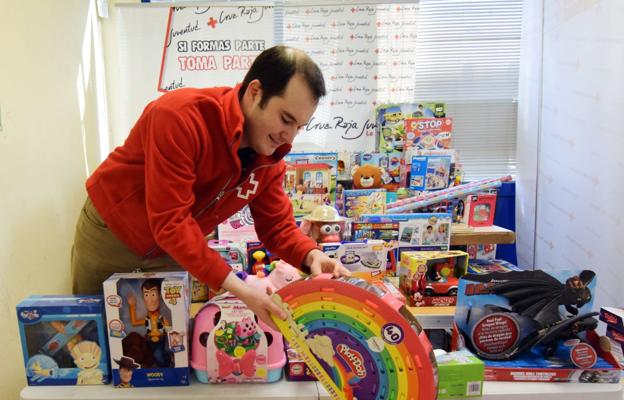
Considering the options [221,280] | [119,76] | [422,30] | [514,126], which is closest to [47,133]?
[119,76]

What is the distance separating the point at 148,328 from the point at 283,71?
0.69 m

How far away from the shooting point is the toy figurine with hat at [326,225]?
73.4 inches

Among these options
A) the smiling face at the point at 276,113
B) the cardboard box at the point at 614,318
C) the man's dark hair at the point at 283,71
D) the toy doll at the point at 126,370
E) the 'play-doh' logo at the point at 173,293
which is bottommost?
the toy doll at the point at 126,370

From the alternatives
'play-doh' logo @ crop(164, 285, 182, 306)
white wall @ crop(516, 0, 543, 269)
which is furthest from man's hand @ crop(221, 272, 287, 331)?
white wall @ crop(516, 0, 543, 269)

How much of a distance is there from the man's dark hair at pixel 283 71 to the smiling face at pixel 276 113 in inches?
0.4

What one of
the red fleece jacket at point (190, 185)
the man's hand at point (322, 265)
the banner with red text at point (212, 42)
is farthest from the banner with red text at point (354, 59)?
the man's hand at point (322, 265)

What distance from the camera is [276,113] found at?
1.00 m

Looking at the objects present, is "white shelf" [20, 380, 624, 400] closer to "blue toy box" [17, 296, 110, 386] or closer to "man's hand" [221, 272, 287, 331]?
"blue toy box" [17, 296, 110, 386]

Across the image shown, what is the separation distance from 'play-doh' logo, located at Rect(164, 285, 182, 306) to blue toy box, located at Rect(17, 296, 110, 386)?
0.18 meters

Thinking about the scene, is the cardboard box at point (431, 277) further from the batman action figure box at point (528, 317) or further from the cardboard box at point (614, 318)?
the cardboard box at point (614, 318)

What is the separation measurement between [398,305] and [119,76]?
2224 millimetres

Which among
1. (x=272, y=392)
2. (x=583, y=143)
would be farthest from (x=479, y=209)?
(x=272, y=392)

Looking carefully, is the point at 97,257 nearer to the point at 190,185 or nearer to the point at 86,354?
the point at 86,354

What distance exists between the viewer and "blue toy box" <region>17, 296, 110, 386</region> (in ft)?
3.51
